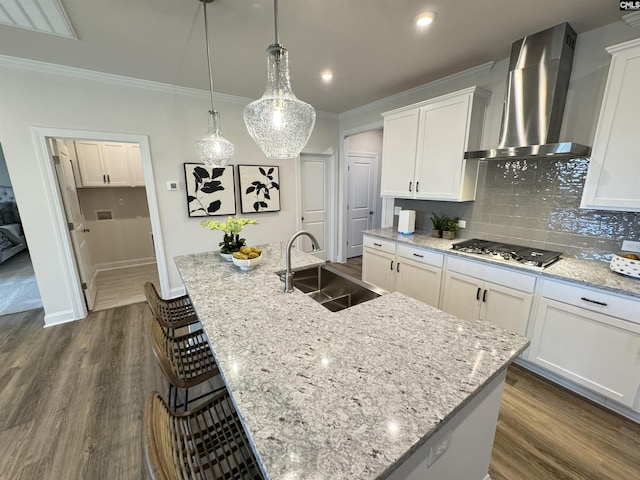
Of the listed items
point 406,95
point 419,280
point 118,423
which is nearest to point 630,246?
point 419,280

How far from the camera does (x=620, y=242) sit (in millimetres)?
1952

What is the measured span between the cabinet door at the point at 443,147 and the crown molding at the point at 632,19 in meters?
0.98

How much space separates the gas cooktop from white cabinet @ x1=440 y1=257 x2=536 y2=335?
0.12 metres

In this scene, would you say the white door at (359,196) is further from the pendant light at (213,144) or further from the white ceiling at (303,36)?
the pendant light at (213,144)

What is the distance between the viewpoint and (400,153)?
3.09m

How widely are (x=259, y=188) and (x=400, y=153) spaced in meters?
2.09

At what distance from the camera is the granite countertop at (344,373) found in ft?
2.17

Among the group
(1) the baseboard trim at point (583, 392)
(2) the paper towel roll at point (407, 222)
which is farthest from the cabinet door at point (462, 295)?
(2) the paper towel roll at point (407, 222)

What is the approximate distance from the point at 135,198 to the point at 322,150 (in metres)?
3.69

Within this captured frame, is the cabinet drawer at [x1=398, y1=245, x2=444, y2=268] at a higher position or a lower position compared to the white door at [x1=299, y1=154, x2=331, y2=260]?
lower

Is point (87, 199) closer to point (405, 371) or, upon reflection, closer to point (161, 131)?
point (161, 131)

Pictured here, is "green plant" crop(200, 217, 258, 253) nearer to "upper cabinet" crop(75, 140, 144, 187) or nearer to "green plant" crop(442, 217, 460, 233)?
"green plant" crop(442, 217, 460, 233)

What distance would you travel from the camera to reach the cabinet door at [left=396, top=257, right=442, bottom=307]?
2.61 m

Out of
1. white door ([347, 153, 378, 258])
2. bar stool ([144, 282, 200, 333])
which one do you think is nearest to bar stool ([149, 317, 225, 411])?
bar stool ([144, 282, 200, 333])
